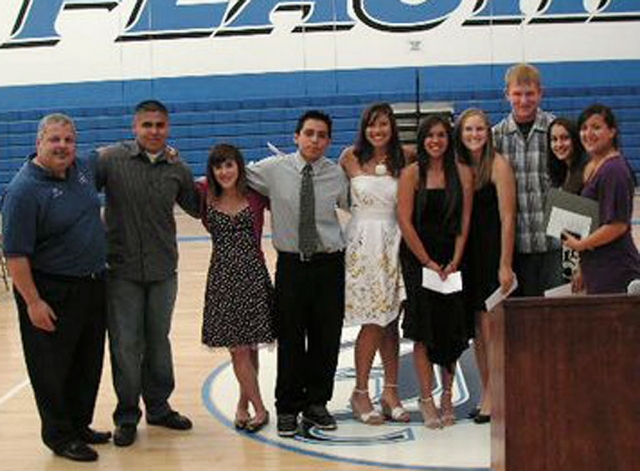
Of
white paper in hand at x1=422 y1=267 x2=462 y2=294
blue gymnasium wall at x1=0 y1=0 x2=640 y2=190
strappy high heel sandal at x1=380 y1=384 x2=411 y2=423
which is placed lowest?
strappy high heel sandal at x1=380 y1=384 x2=411 y2=423

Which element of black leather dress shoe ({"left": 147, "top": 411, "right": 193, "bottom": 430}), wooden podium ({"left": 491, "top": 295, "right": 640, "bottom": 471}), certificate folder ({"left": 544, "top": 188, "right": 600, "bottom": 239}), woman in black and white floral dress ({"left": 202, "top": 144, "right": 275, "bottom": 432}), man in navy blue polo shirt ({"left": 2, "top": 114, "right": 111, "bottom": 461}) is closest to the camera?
wooden podium ({"left": 491, "top": 295, "right": 640, "bottom": 471})

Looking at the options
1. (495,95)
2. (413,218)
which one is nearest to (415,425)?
(413,218)

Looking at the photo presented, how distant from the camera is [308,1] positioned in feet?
43.5

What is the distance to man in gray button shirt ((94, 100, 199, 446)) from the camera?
411cm

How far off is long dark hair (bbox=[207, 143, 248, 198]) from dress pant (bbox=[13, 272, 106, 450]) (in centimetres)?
63

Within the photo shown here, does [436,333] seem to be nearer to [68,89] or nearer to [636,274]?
[636,274]

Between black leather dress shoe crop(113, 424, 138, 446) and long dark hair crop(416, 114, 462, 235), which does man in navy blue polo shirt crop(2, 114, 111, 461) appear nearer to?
black leather dress shoe crop(113, 424, 138, 446)

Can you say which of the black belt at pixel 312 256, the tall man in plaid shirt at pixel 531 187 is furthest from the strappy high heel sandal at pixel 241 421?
the tall man in plaid shirt at pixel 531 187

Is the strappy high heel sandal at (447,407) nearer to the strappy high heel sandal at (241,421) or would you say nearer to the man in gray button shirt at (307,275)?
the man in gray button shirt at (307,275)

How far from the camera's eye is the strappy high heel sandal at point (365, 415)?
4.31 m

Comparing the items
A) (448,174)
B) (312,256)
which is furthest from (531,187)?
(312,256)

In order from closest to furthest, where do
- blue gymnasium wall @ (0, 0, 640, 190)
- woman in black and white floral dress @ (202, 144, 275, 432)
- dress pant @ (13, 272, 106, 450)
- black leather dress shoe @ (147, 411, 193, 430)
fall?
dress pant @ (13, 272, 106, 450) < woman in black and white floral dress @ (202, 144, 275, 432) < black leather dress shoe @ (147, 411, 193, 430) < blue gymnasium wall @ (0, 0, 640, 190)

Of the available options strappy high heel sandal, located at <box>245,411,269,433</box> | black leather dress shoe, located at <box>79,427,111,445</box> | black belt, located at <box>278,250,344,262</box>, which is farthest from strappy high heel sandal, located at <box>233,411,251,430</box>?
black belt, located at <box>278,250,344,262</box>

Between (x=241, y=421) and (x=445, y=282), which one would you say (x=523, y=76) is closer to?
(x=445, y=282)
